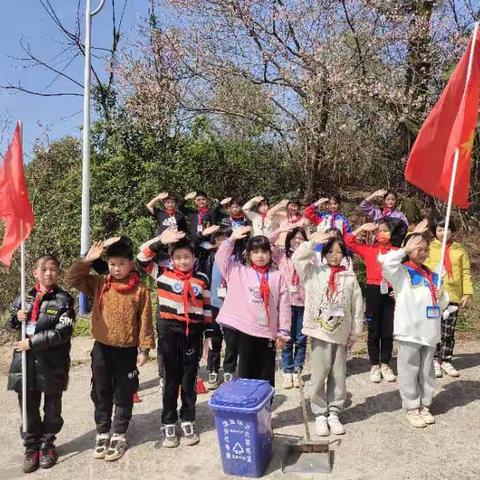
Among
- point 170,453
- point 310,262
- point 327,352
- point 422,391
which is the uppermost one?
point 310,262

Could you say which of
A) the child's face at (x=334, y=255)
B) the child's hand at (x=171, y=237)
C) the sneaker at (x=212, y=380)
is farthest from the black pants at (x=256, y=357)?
the sneaker at (x=212, y=380)

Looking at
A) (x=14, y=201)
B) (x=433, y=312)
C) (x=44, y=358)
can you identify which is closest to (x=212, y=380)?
(x=44, y=358)

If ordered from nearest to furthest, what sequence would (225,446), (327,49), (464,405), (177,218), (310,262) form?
(225,446)
(310,262)
(464,405)
(177,218)
(327,49)

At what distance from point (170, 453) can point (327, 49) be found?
915 cm

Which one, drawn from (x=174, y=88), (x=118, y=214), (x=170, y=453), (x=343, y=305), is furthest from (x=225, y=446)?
(x=174, y=88)

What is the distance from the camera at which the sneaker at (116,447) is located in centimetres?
426

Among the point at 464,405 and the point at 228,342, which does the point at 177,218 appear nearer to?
the point at 228,342

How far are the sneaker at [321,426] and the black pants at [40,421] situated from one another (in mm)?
2101

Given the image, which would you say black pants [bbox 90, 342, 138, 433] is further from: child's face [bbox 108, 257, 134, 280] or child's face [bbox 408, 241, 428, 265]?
child's face [bbox 408, 241, 428, 265]

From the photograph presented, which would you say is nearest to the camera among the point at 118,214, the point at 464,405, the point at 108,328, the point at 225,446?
the point at 225,446

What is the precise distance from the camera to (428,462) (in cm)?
396

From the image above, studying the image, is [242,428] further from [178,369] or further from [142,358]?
[142,358]

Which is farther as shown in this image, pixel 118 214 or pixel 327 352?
pixel 118 214

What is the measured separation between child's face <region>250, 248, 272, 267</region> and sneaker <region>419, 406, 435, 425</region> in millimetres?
1865
